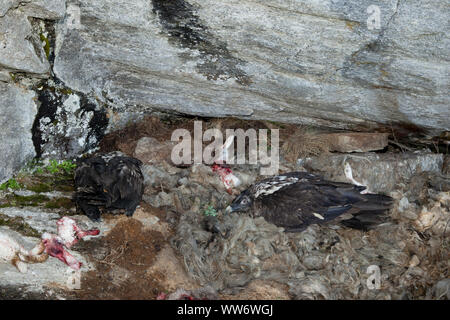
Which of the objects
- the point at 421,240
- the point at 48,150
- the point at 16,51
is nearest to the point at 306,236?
the point at 421,240

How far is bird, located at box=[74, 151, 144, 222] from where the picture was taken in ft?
17.0

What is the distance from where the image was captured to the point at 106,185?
5297 mm

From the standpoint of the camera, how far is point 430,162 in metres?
6.50

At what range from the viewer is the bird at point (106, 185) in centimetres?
519

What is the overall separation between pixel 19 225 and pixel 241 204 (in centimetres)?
249

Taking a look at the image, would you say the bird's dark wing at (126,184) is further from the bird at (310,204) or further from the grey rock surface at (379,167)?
the grey rock surface at (379,167)

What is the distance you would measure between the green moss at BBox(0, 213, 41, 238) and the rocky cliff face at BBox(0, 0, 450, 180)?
1.94 ft

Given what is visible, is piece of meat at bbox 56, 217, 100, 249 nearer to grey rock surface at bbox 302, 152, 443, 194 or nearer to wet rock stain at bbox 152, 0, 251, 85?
wet rock stain at bbox 152, 0, 251, 85

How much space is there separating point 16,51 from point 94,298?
2.64m

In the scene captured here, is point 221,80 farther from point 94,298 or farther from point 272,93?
point 94,298

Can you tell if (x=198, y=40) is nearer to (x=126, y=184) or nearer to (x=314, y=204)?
(x=126, y=184)

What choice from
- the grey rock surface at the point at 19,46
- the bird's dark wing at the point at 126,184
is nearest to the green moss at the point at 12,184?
the bird's dark wing at the point at 126,184

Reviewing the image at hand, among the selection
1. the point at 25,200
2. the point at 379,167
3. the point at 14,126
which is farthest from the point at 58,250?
the point at 379,167
